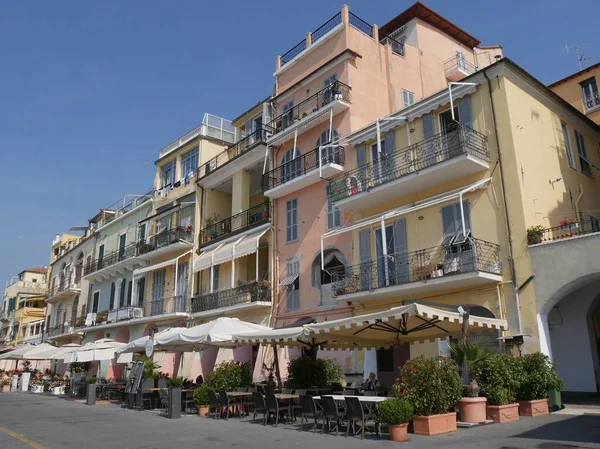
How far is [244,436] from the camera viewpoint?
11.1 meters

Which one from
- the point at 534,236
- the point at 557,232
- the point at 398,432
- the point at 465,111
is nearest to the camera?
the point at 398,432

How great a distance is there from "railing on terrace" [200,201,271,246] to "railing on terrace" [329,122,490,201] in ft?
16.5

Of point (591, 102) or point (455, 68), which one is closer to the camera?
point (591, 102)

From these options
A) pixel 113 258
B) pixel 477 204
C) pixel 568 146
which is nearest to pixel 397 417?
pixel 477 204

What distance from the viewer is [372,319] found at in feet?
38.4

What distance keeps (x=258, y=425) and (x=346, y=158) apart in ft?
37.0

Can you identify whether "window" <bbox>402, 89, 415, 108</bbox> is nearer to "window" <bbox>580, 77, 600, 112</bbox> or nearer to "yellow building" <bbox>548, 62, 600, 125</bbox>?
"yellow building" <bbox>548, 62, 600, 125</bbox>

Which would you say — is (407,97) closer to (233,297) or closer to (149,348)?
(233,297)

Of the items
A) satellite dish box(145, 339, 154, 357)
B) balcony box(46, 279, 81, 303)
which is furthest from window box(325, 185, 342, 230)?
balcony box(46, 279, 81, 303)

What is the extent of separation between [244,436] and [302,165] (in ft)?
43.7

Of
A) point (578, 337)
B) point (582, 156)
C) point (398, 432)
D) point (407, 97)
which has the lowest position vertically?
point (398, 432)

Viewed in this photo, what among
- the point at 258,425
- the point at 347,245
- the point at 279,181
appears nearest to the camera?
the point at 258,425

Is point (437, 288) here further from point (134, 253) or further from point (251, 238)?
point (134, 253)

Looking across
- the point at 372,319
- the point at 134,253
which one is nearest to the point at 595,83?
the point at 372,319
